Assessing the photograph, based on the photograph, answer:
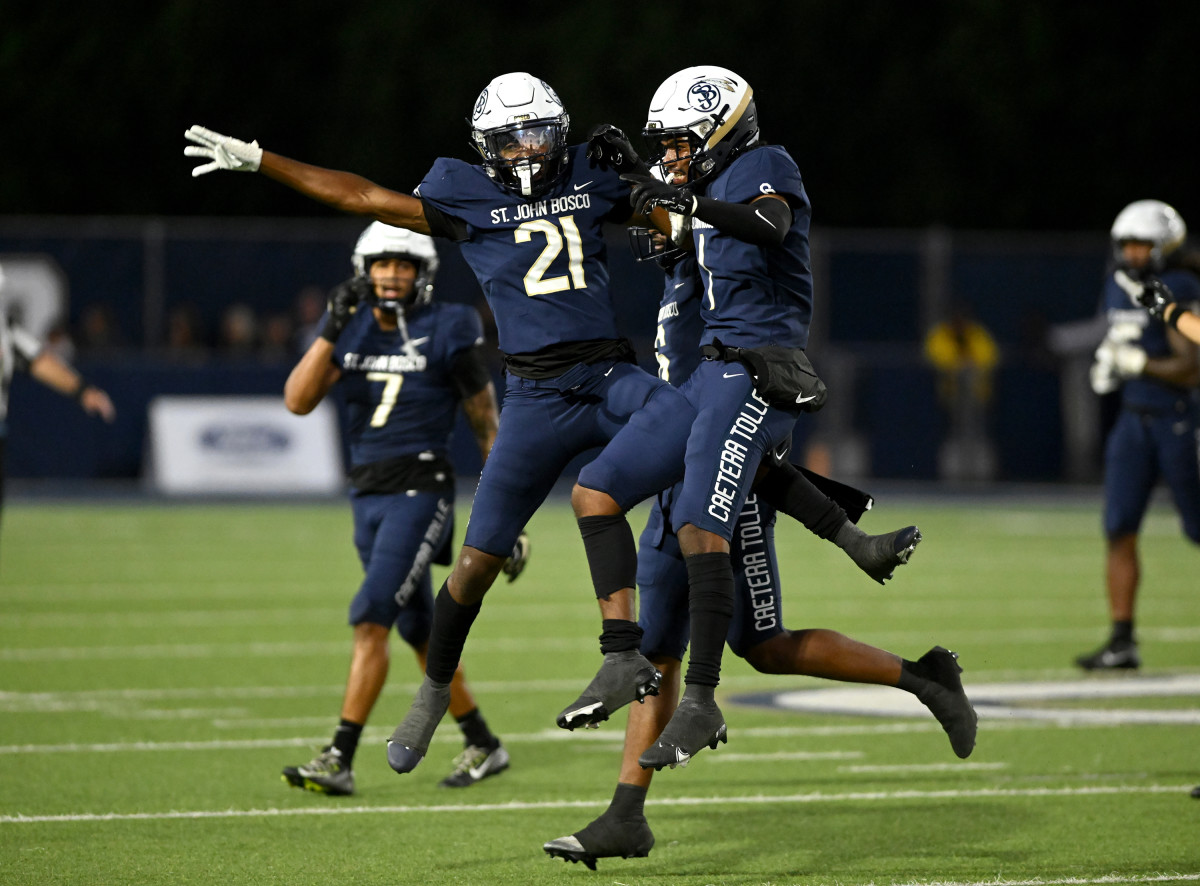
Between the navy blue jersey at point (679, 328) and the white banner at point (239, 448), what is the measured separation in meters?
14.4

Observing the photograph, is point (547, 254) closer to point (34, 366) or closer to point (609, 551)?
point (609, 551)

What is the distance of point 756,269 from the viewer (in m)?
5.99

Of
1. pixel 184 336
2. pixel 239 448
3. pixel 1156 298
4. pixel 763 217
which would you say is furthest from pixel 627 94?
pixel 763 217

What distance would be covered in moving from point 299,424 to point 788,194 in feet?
50.8

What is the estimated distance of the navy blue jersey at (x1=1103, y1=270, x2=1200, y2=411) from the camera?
33.5 ft

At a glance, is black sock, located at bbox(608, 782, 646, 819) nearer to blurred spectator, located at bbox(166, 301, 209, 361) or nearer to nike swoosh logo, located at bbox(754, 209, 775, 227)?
nike swoosh logo, located at bbox(754, 209, 775, 227)

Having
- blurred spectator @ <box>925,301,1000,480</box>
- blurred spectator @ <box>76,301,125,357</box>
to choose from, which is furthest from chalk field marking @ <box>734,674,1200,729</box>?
blurred spectator @ <box>76,301,125,357</box>

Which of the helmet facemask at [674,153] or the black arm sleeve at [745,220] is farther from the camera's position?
the helmet facemask at [674,153]

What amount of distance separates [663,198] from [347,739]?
2.56 m

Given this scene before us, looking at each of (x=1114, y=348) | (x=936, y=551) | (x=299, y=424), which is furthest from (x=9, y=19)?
(x=1114, y=348)

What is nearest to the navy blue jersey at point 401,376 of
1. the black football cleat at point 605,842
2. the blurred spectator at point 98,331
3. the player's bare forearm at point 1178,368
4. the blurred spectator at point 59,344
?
the black football cleat at point 605,842

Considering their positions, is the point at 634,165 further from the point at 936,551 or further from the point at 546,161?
the point at 936,551

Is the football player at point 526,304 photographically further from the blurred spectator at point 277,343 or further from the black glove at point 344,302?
the blurred spectator at point 277,343

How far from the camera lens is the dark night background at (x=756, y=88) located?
1077 inches
